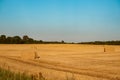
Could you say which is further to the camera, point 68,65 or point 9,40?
point 9,40

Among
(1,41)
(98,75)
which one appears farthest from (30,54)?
(1,41)

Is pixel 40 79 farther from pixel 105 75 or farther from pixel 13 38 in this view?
pixel 13 38

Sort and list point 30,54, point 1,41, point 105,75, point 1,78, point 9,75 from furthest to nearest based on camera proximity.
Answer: point 1,41 → point 30,54 → point 105,75 → point 9,75 → point 1,78

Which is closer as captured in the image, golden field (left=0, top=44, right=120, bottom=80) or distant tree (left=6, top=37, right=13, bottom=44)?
golden field (left=0, top=44, right=120, bottom=80)

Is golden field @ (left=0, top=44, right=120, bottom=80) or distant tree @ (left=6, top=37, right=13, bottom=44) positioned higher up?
distant tree @ (left=6, top=37, right=13, bottom=44)

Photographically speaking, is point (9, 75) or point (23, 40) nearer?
point (9, 75)

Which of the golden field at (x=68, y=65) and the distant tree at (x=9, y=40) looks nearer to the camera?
the golden field at (x=68, y=65)

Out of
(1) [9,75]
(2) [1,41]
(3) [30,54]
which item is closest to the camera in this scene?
(1) [9,75]

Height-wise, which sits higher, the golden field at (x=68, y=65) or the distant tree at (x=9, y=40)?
the distant tree at (x=9, y=40)

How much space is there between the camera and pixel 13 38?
6950 cm

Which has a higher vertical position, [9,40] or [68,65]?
[9,40]

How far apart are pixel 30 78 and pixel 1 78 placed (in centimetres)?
114

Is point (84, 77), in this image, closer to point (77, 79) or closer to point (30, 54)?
point (77, 79)

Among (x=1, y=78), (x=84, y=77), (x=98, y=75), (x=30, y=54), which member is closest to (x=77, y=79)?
(x=84, y=77)
